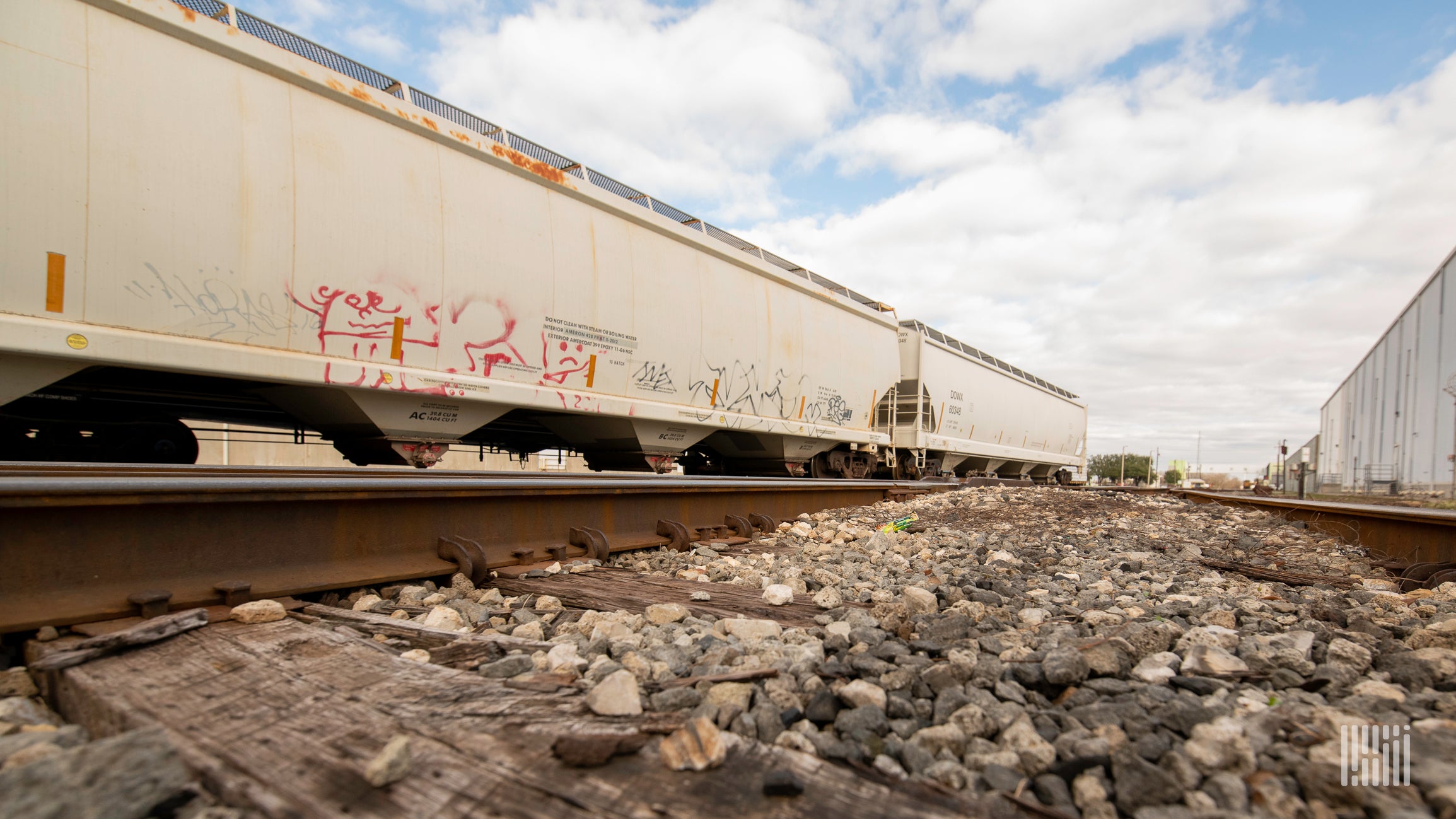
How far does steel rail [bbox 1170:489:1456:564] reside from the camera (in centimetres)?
482

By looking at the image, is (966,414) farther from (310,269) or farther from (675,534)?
(310,269)

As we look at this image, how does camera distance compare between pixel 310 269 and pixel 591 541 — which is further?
pixel 310 269

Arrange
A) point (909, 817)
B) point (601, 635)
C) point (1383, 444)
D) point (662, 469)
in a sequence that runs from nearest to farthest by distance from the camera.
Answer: point (909, 817), point (601, 635), point (662, 469), point (1383, 444)

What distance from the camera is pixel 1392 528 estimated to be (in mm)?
5820

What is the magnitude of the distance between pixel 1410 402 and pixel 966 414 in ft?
122

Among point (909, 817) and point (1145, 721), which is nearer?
point (909, 817)

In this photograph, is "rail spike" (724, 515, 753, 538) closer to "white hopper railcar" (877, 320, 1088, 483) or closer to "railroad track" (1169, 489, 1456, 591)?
"railroad track" (1169, 489, 1456, 591)

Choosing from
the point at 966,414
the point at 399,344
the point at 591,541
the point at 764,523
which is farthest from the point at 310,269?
the point at 966,414

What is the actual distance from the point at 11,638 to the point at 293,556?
3.07ft

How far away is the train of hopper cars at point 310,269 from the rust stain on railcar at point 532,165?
37 mm

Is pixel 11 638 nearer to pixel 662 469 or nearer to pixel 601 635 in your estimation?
pixel 601 635

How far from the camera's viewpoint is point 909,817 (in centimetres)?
139

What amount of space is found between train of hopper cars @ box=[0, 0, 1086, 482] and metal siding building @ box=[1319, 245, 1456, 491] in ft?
127

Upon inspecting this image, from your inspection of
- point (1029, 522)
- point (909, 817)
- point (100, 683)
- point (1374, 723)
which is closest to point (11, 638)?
point (100, 683)
